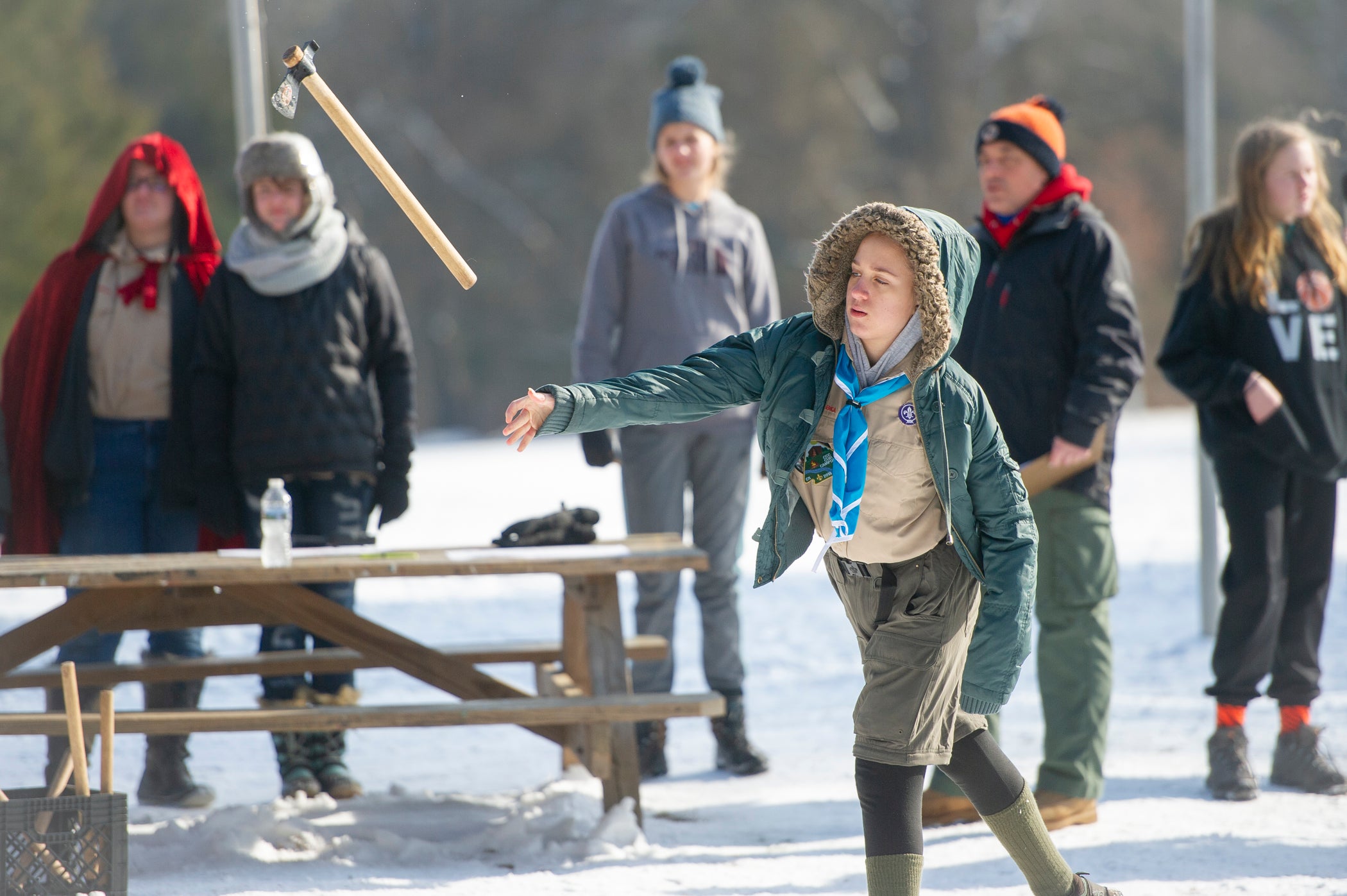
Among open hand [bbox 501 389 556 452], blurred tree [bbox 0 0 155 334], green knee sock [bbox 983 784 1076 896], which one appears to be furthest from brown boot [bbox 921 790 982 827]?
blurred tree [bbox 0 0 155 334]

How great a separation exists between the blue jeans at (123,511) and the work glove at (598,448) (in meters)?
1.24

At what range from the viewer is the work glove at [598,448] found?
4.61m

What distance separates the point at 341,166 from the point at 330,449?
2411cm

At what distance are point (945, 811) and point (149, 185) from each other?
307cm

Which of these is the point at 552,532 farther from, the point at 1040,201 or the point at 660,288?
the point at 1040,201

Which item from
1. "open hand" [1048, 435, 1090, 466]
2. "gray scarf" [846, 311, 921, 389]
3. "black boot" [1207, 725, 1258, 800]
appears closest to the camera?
"gray scarf" [846, 311, 921, 389]

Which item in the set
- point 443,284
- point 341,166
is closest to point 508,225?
point 443,284

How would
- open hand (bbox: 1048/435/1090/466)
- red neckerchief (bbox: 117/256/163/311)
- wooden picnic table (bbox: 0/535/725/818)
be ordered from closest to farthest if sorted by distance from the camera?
wooden picnic table (bbox: 0/535/725/818) < open hand (bbox: 1048/435/1090/466) < red neckerchief (bbox: 117/256/163/311)

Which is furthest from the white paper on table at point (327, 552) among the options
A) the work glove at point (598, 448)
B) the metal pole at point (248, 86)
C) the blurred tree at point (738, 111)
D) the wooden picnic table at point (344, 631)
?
the blurred tree at point (738, 111)

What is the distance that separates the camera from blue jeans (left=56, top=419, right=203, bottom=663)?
14.6 ft

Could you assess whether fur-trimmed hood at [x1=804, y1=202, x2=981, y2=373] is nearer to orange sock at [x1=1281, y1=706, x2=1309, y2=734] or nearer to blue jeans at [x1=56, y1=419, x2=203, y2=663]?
orange sock at [x1=1281, y1=706, x2=1309, y2=734]

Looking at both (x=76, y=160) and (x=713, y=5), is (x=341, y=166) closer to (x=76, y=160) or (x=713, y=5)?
(x=76, y=160)

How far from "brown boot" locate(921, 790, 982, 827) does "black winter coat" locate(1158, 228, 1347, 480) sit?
136 cm

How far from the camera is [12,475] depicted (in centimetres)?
445
